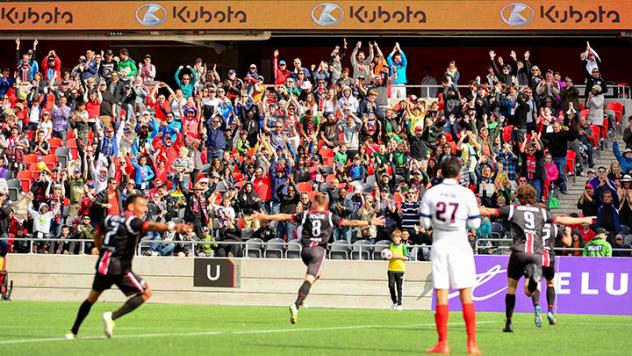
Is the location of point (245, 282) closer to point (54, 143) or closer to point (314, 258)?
point (54, 143)

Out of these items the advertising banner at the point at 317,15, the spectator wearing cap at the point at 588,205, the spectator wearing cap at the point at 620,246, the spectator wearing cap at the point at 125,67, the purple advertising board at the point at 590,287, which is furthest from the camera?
the advertising banner at the point at 317,15

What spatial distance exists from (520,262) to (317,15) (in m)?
20.1

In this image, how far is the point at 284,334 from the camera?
55.3 ft

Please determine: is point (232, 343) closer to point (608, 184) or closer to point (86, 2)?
point (608, 184)

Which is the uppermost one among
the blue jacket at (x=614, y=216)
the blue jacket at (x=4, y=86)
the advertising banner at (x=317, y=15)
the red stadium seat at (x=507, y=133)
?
the advertising banner at (x=317, y=15)

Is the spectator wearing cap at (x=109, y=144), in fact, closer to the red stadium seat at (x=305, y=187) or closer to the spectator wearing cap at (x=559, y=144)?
the red stadium seat at (x=305, y=187)

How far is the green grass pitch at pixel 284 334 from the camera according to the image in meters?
14.1

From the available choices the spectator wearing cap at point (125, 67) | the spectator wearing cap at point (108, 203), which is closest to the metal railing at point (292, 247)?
the spectator wearing cap at point (108, 203)

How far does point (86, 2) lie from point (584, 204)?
58.4ft

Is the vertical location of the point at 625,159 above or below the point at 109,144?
below

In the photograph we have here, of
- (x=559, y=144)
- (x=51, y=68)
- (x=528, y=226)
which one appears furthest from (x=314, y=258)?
(x=51, y=68)

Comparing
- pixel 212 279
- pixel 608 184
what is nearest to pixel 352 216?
pixel 212 279

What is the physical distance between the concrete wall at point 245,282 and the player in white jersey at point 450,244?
46.5 feet

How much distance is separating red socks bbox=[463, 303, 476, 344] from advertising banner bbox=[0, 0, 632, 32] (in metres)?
24.3
